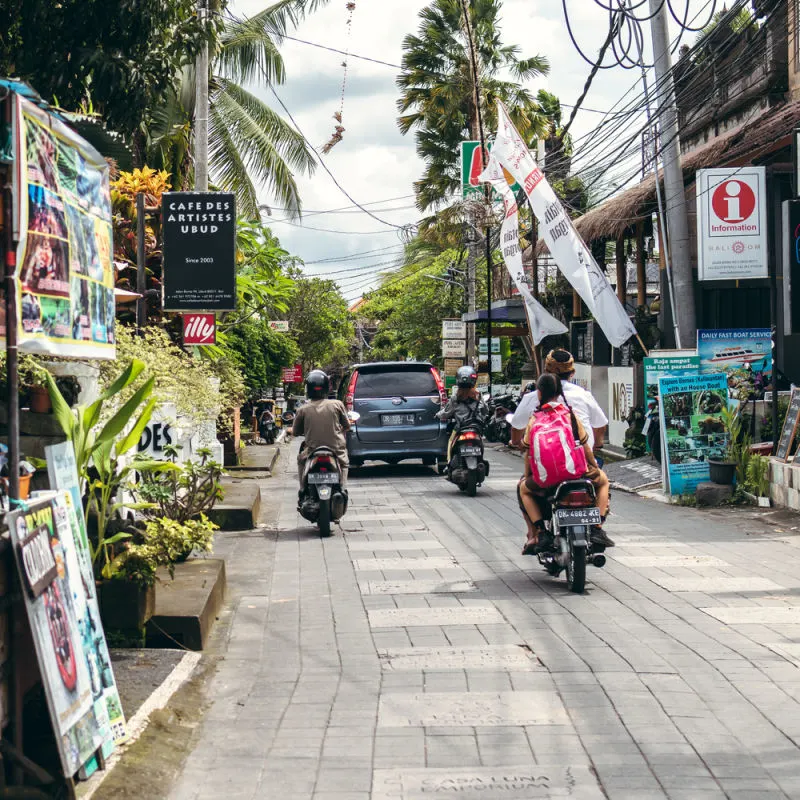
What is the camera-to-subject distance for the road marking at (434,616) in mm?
7805

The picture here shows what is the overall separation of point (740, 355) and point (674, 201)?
2345 millimetres

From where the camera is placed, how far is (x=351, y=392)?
19.5 m

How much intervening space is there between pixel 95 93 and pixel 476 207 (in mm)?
26753

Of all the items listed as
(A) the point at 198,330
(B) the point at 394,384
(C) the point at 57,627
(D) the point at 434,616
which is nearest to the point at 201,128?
(A) the point at 198,330

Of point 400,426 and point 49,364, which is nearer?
point 49,364

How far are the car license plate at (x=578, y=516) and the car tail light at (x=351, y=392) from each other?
35.8 feet

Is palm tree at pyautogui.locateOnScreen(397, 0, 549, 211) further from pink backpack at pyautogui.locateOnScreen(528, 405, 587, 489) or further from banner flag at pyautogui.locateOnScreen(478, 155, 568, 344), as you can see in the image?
pink backpack at pyautogui.locateOnScreen(528, 405, 587, 489)

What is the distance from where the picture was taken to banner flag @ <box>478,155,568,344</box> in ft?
60.5

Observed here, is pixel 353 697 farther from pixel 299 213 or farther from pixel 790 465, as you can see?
pixel 299 213

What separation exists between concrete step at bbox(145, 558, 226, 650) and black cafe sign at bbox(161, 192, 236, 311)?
7.02m

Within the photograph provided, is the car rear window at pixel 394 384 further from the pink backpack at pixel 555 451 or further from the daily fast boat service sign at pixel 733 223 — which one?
the pink backpack at pixel 555 451

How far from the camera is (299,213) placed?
27.2 metres

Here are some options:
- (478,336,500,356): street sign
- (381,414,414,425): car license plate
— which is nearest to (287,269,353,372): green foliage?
(478,336,500,356): street sign

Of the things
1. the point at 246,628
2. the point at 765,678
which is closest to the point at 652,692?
the point at 765,678
